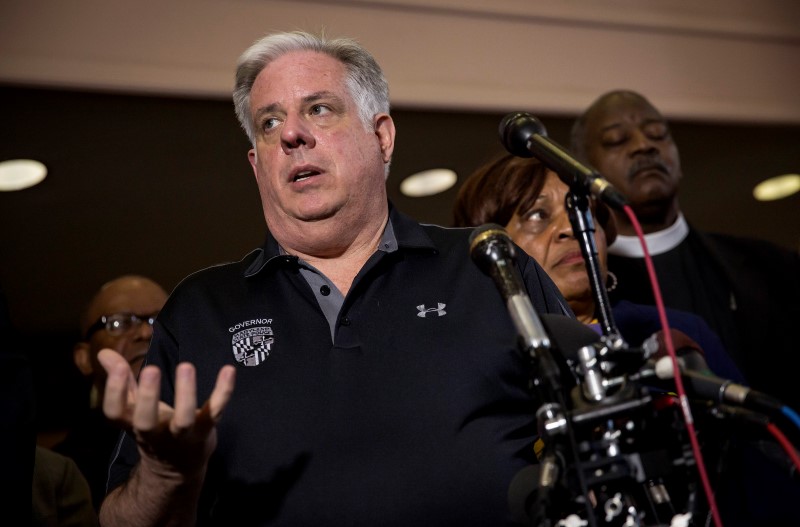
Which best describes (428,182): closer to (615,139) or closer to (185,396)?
(615,139)

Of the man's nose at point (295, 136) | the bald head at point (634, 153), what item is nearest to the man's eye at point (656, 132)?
the bald head at point (634, 153)

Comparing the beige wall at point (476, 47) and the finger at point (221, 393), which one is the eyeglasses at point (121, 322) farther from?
the finger at point (221, 393)

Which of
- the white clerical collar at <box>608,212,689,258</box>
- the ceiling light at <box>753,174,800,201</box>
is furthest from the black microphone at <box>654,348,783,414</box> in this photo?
the ceiling light at <box>753,174,800,201</box>

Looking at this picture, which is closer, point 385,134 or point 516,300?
point 516,300

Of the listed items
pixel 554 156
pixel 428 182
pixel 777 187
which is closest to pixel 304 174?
pixel 554 156

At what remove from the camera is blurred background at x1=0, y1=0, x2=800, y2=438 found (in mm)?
3713

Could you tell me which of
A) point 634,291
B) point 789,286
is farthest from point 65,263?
point 789,286

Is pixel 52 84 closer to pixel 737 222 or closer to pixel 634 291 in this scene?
pixel 634 291

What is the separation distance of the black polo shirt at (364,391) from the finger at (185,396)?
1.05 feet

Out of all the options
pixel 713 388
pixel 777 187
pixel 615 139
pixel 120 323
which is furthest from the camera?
pixel 777 187

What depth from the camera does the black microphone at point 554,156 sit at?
148cm

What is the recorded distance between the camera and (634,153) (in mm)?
3713

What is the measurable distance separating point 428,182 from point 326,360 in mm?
2932

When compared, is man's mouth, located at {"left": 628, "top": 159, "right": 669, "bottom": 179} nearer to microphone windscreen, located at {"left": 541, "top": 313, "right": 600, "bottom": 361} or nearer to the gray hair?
the gray hair
